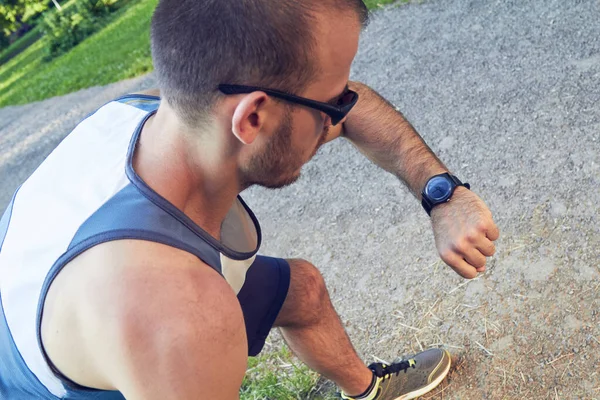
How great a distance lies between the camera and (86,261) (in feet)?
5.06

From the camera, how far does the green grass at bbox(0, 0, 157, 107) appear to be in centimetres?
884

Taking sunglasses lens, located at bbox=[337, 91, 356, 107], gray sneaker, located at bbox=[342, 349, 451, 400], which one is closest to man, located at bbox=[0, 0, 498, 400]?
sunglasses lens, located at bbox=[337, 91, 356, 107]

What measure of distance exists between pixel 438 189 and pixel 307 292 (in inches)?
27.8

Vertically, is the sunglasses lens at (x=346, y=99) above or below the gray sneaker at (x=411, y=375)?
above

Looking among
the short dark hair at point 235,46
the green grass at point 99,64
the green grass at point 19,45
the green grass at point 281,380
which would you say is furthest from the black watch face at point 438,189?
the green grass at point 19,45

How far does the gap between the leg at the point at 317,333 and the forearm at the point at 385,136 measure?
0.58 m

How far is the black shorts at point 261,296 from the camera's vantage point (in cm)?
241

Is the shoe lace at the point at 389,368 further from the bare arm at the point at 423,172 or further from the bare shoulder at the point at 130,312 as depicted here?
the bare shoulder at the point at 130,312

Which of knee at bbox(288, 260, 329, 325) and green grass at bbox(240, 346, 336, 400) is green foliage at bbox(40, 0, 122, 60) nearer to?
green grass at bbox(240, 346, 336, 400)

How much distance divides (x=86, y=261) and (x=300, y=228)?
2605 mm

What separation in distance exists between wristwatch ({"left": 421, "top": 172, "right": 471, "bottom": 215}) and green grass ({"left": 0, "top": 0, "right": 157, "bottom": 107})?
635cm

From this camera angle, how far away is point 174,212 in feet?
5.56

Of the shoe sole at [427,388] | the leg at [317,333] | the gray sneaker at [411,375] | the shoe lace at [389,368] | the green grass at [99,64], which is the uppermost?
the green grass at [99,64]

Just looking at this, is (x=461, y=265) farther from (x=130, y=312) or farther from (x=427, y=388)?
(x=130, y=312)
